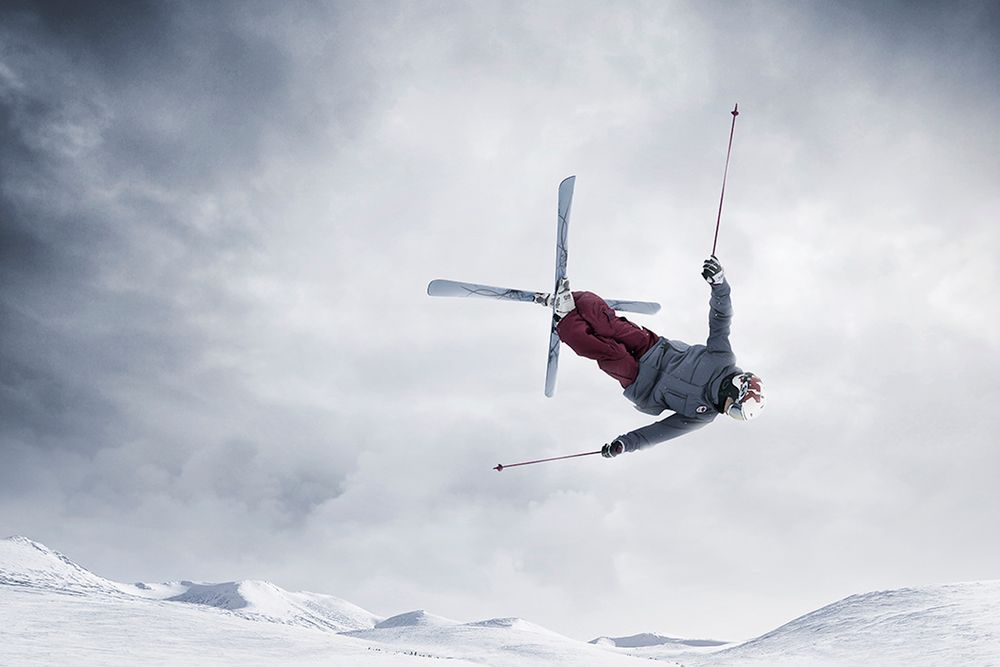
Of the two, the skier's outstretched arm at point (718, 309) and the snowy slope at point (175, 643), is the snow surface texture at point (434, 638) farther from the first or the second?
the skier's outstretched arm at point (718, 309)

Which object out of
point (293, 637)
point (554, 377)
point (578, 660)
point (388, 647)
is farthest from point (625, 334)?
point (388, 647)

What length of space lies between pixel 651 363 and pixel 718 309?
4.58ft

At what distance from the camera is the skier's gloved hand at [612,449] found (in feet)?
33.1

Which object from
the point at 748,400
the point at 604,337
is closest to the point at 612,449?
the point at 604,337

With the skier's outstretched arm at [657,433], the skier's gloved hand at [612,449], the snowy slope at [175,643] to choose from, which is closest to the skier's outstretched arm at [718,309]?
the skier's outstretched arm at [657,433]

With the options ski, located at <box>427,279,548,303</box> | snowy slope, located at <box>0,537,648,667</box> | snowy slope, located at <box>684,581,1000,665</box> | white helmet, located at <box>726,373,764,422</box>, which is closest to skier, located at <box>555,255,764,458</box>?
white helmet, located at <box>726,373,764,422</box>

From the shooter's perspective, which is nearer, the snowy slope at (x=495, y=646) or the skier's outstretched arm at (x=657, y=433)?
the skier's outstretched arm at (x=657, y=433)

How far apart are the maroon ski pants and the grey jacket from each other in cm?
19

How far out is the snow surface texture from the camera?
22562 mm

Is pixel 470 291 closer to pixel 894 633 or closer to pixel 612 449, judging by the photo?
pixel 612 449

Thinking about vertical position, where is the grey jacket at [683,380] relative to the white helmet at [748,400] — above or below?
above

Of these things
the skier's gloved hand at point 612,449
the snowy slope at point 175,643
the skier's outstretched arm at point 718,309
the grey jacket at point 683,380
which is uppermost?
the skier's outstretched arm at point 718,309

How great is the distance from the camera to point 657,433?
1024 centimetres

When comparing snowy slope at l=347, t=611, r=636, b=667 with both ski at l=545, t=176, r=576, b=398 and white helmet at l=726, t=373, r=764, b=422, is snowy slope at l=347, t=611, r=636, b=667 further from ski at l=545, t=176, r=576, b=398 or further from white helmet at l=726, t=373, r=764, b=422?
white helmet at l=726, t=373, r=764, b=422
